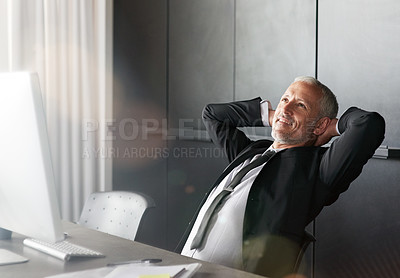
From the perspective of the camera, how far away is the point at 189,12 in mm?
3633

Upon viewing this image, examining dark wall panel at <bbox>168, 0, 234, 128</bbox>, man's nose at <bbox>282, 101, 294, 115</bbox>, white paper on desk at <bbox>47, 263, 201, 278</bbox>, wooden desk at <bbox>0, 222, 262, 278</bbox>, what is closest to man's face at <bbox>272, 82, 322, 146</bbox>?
man's nose at <bbox>282, 101, 294, 115</bbox>

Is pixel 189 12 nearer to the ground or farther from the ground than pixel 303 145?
farther from the ground

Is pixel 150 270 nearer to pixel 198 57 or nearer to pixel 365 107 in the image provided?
pixel 365 107

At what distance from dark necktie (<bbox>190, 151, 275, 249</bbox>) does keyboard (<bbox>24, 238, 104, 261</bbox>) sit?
51cm

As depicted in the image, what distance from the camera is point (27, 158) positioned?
127 centimetres

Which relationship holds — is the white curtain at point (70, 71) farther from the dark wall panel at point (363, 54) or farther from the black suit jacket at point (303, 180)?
the black suit jacket at point (303, 180)

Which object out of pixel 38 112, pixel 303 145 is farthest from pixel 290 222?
pixel 38 112

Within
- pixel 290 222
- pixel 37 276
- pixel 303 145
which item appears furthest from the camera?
pixel 303 145

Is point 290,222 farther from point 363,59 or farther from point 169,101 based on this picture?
point 169,101

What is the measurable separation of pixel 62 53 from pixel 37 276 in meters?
2.71

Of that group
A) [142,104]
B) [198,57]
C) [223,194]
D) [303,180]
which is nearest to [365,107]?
[303,180]

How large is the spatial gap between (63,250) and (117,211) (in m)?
0.71

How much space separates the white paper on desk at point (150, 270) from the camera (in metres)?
1.35

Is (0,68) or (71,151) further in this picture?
(71,151)
